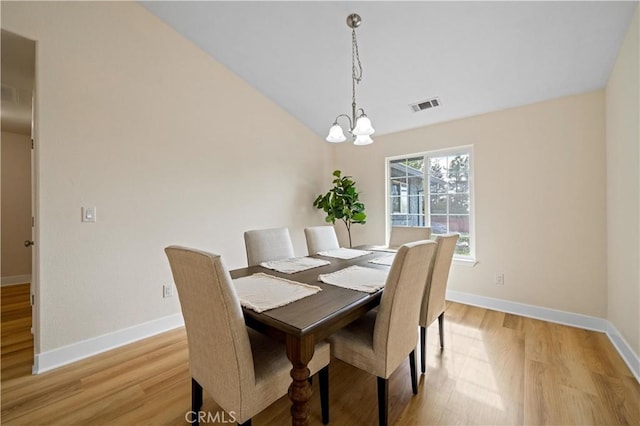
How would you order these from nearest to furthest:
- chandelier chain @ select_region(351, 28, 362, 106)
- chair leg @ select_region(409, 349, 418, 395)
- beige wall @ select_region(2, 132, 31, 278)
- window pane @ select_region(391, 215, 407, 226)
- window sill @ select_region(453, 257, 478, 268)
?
chair leg @ select_region(409, 349, 418, 395)
chandelier chain @ select_region(351, 28, 362, 106)
window sill @ select_region(453, 257, 478, 268)
window pane @ select_region(391, 215, 407, 226)
beige wall @ select_region(2, 132, 31, 278)

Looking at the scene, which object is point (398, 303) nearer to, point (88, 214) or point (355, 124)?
point (355, 124)

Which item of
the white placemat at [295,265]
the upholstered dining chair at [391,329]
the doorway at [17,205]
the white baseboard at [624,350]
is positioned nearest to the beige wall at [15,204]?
the doorway at [17,205]

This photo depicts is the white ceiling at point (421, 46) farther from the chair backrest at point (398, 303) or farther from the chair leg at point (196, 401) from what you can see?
the chair leg at point (196, 401)

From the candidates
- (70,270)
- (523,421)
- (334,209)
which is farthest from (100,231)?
(523,421)

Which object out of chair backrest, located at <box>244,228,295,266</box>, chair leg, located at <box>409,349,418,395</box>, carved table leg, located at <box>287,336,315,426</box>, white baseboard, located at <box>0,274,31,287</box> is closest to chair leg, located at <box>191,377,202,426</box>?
carved table leg, located at <box>287,336,315,426</box>

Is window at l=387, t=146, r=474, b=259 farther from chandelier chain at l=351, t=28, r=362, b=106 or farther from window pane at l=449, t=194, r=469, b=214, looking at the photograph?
chandelier chain at l=351, t=28, r=362, b=106

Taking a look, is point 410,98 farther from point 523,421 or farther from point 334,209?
point 523,421

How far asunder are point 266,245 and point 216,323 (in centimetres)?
128

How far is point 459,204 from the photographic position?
3.35m

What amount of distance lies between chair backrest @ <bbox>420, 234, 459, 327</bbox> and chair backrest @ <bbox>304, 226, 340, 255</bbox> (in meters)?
1.18

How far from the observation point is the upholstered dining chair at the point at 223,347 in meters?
1.04

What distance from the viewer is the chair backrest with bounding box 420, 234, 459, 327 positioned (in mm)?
1854

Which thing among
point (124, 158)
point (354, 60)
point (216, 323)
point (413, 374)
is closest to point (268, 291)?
point (216, 323)

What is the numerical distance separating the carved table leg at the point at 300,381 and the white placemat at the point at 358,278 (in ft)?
1.67
